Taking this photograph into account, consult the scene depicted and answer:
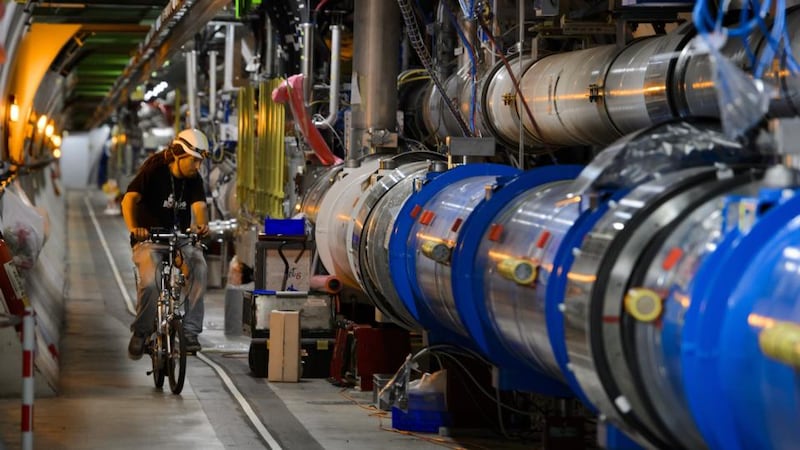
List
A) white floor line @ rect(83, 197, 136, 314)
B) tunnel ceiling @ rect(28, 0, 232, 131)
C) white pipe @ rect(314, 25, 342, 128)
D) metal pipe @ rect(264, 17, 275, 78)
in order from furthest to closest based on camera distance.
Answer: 1. metal pipe @ rect(264, 17, 275, 78)
2. white floor line @ rect(83, 197, 136, 314)
3. tunnel ceiling @ rect(28, 0, 232, 131)
4. white pipe @ rect(314, 25, 342, 128)

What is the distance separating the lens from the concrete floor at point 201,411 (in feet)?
24.3

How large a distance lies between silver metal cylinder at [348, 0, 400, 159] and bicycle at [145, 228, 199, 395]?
2555 mm

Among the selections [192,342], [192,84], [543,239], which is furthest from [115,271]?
[543,239]

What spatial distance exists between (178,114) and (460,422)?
18289mm

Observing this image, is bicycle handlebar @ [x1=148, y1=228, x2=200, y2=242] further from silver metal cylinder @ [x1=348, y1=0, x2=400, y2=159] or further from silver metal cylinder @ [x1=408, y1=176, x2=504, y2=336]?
A: silver metal cylinder @ [x1=348, y1=0, x2=400, y2=159]

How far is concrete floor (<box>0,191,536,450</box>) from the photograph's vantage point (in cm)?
740

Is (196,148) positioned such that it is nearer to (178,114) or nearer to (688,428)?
(688,428)

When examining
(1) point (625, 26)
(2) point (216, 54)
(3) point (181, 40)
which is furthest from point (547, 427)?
(2) point (216, 54)

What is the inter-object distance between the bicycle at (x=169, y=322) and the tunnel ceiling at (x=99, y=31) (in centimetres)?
437

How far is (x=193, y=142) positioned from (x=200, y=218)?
484 millimetres

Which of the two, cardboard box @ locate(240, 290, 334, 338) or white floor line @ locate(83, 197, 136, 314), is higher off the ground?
cardboard box @ locate(240, 290, 334, 338)

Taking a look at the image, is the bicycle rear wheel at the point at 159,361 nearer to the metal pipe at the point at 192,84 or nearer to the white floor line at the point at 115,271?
the white floor line at the point at 115,271

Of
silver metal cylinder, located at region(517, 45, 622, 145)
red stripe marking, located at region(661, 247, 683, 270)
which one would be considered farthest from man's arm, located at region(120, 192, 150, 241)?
red stripe marking, located at region(661, 247, 683, 270)

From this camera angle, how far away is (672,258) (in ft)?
13.7
